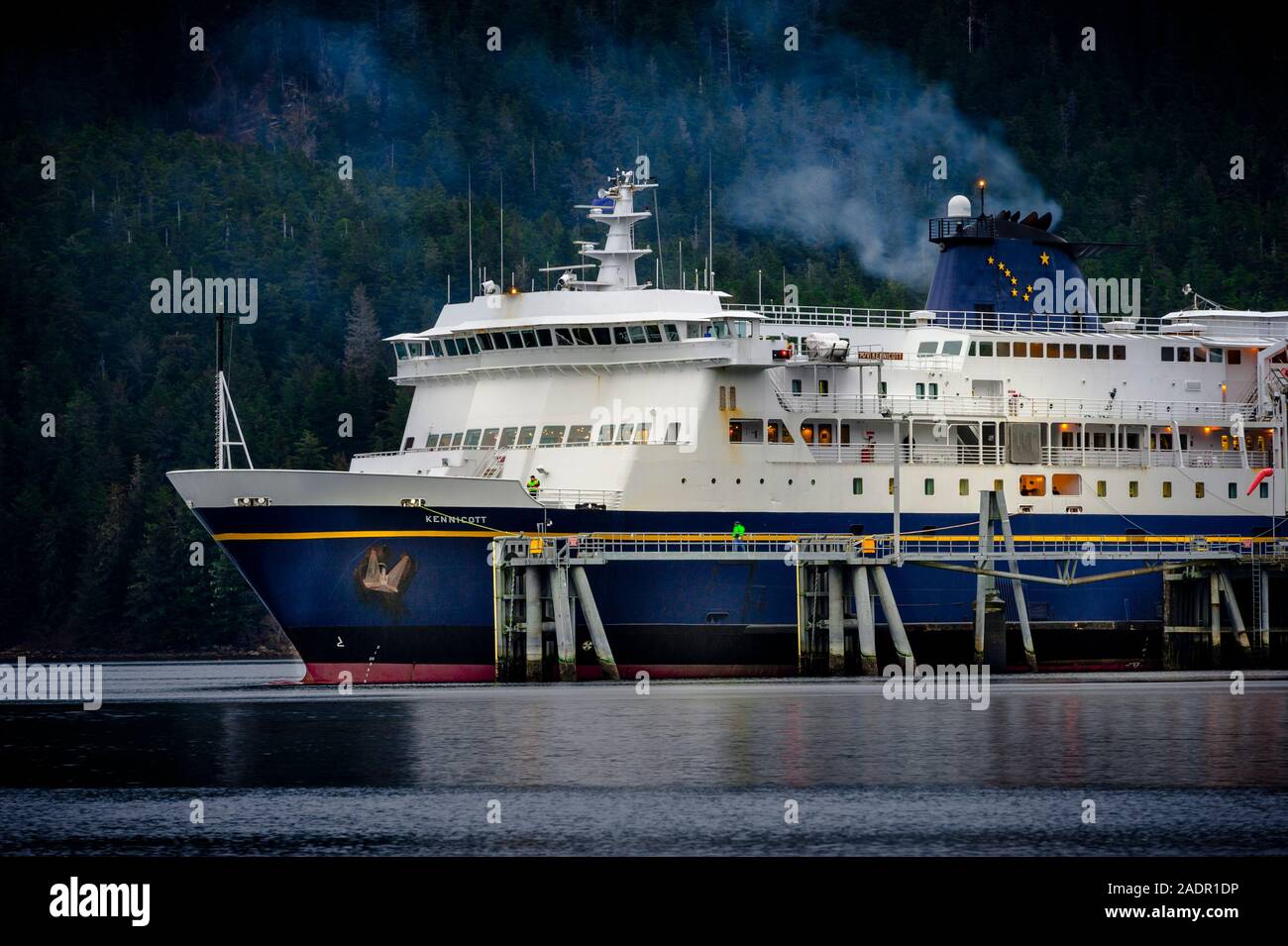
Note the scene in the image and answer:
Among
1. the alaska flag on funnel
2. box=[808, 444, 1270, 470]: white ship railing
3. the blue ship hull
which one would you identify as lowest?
the blue ship hull

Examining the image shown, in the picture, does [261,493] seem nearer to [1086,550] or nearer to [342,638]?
[342,638]

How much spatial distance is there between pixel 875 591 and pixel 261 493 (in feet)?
49.7

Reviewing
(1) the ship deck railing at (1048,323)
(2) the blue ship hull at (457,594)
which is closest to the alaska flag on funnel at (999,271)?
(1) the ship deck railing at (1048,323)

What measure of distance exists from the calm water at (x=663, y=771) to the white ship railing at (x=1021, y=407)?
25.0 ft

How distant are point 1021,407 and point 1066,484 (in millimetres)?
2352

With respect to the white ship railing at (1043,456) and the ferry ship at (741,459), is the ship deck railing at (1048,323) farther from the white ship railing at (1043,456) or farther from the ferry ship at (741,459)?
the white ship railing at (1043,456)

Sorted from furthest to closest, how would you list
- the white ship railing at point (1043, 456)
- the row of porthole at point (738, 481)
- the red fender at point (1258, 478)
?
the red fender at point (1258, 478)
the white ship railing at point (1043, 456)
the row of porthole at point (738, 481)

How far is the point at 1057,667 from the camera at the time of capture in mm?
60875

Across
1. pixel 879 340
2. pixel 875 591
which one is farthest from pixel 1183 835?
pixel 879 340

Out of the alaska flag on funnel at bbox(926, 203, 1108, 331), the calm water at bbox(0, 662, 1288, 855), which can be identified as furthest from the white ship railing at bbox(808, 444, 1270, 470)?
the calm water at bbox(0, 662, 1288, 855)

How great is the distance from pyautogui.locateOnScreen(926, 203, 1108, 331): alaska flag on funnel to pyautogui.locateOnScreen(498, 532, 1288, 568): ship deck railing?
23.4 feet

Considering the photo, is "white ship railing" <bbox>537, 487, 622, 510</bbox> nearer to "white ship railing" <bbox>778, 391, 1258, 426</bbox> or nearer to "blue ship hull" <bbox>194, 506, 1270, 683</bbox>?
"blue ship hull" <bbox>194, 506, 1270, 683</bbox>

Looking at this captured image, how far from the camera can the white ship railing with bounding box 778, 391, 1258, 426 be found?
2356 inches

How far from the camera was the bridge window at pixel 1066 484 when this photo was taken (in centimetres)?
6197
